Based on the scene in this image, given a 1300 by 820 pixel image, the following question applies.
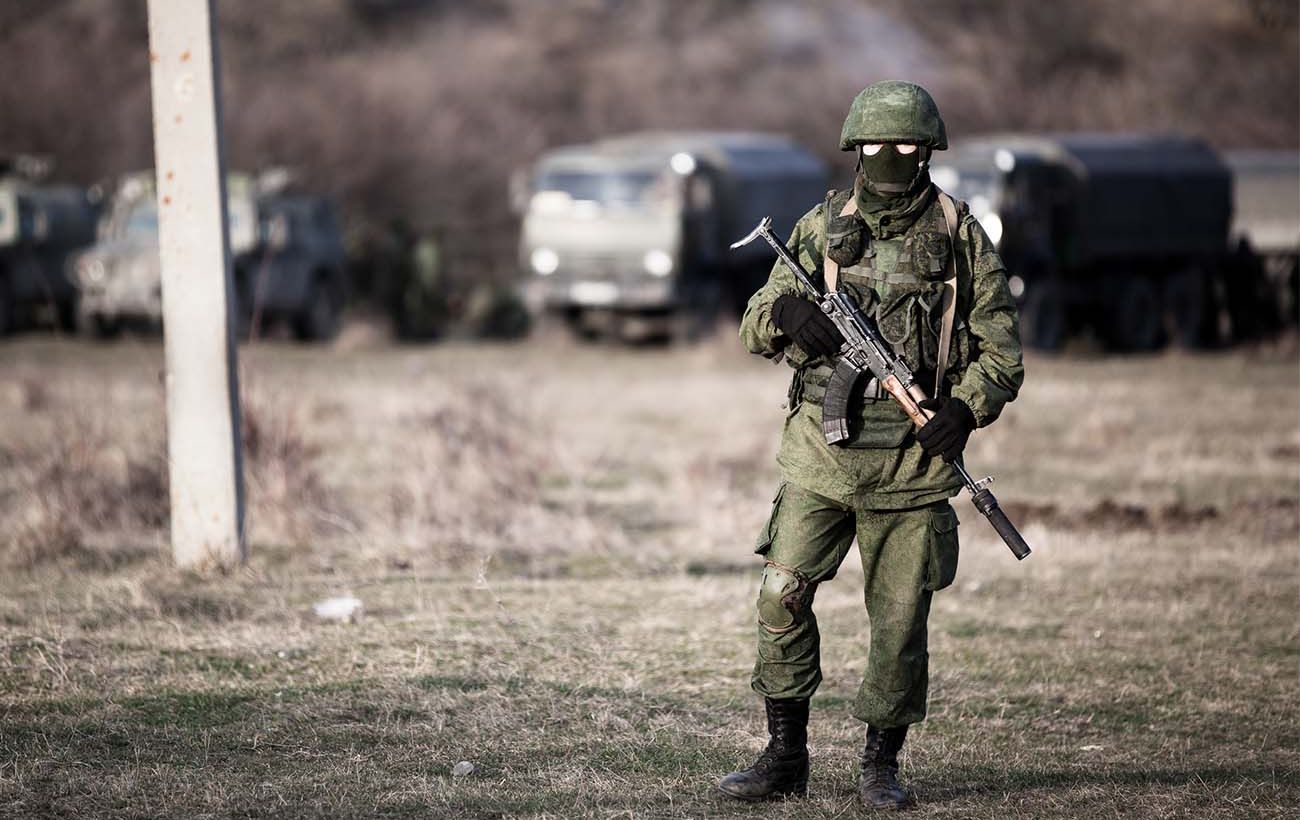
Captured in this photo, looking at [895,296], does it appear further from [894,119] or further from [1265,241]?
[1265,241]

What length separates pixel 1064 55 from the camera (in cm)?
4425

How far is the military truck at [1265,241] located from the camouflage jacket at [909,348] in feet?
62.3

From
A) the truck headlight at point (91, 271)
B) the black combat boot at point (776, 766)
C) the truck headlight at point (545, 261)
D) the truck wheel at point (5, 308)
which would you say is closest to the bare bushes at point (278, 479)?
the black combat boot at point (776, 766)

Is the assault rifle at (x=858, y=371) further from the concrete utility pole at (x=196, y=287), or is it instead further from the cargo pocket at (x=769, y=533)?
the concrete utility pole at (x=196, y=287)

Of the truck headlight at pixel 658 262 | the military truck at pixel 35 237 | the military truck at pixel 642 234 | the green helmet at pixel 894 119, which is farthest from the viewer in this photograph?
the military truck at pixel 35 237

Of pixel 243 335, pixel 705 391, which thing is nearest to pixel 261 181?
pixel 243 335

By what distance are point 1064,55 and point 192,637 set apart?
4051 centimetres

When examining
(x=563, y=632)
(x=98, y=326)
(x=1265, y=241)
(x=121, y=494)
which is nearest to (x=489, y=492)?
(x=121, y=494)

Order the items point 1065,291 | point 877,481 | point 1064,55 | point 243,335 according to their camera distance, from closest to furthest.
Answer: point 877,481
point 1065,291
point 243,335
point 1064,55

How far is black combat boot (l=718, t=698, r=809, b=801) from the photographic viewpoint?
4.68 metres

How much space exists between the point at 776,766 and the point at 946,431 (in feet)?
3.17

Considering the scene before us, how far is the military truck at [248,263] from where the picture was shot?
20.7 m

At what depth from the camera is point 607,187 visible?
21.9 metres

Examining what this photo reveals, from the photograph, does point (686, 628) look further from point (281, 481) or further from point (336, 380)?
point (336, 380)
